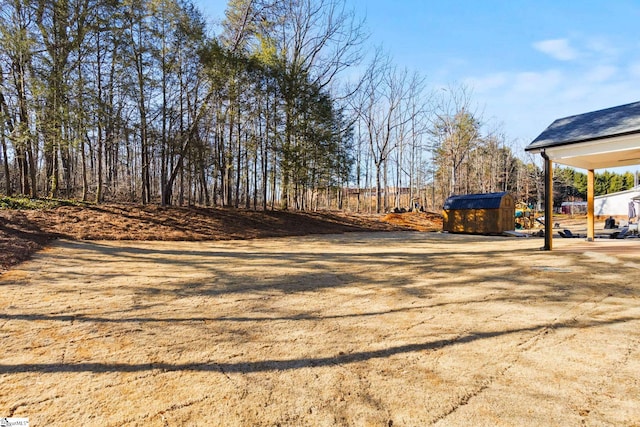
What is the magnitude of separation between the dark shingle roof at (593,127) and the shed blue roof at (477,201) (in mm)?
5875

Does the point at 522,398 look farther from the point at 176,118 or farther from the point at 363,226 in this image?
the point at 363,226

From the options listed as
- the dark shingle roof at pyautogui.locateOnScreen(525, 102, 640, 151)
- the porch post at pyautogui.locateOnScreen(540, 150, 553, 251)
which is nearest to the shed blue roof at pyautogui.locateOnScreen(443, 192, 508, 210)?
the dark shingle roof at pyautogui.locateOnScreen(525, 102, 640, 151)

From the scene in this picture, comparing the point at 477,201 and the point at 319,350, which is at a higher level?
the point at 477,201

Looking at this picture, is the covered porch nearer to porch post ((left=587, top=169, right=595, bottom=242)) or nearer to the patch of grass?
porch post ((left=587, top=169, right=595, bottom=242))

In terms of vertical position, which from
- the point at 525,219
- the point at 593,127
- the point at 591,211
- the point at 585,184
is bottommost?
the point at 525,219

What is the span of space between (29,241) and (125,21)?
8912 millimetres

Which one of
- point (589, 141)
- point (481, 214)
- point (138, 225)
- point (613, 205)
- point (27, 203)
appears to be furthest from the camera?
point (613, 205)

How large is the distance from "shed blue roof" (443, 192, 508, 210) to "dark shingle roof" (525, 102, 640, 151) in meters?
5.87

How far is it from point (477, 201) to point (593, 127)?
7679 mm

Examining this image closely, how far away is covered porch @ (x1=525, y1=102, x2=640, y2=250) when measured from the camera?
6.80 m

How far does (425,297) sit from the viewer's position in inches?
148

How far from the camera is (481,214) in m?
14.7

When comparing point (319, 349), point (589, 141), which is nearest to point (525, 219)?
point (589, 141)

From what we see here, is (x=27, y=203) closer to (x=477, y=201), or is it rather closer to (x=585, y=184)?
(x=477, y=201)
